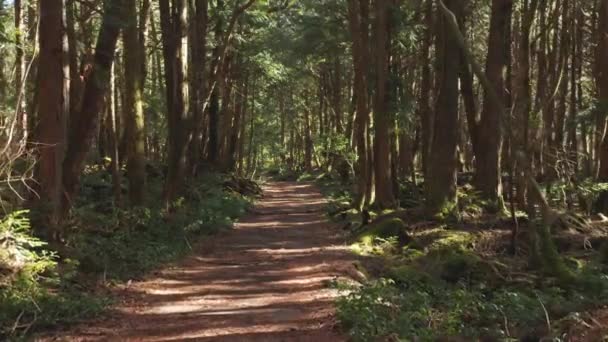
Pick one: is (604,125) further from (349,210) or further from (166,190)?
(166,190)

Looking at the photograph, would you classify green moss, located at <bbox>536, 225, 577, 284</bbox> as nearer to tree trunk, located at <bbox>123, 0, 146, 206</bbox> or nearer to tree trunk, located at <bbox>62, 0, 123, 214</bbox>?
tree trunk, located at <bbox>62, 0, 123, 214</bbox>

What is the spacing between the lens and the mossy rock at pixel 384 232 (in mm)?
15188

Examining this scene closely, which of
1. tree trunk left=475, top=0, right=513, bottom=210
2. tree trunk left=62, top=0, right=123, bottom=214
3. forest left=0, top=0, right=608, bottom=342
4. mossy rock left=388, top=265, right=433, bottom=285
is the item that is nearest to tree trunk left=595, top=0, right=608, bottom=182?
forest left=0, top=0, right=608, bottom=342

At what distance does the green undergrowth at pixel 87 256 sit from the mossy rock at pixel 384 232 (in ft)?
13.7

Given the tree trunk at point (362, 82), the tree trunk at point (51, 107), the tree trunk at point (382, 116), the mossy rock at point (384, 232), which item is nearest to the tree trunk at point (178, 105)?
the tree trunk at point (362, 82)

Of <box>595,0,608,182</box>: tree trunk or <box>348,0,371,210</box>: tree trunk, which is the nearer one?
<box>595,0,608,182</box>: tree trunk

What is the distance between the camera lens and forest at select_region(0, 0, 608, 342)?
845 cm

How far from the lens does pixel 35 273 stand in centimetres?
874

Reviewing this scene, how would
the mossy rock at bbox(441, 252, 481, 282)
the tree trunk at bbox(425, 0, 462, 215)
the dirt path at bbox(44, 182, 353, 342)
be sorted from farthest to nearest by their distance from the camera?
the tree trunk at bbox(425, 0, 462, 215) < the mossy rock at bbox(441, 252, 481, 282) < the dirt path at bbox(44, 182, 353, 342)

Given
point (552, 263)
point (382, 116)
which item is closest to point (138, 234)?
point (382, 116)

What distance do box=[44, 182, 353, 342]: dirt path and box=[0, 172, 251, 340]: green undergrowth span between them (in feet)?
1.28

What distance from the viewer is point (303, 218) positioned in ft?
74.4

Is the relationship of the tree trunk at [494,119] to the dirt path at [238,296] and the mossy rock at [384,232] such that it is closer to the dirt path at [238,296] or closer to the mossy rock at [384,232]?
the mossy rock at [384,232]

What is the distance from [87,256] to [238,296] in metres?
2.68
